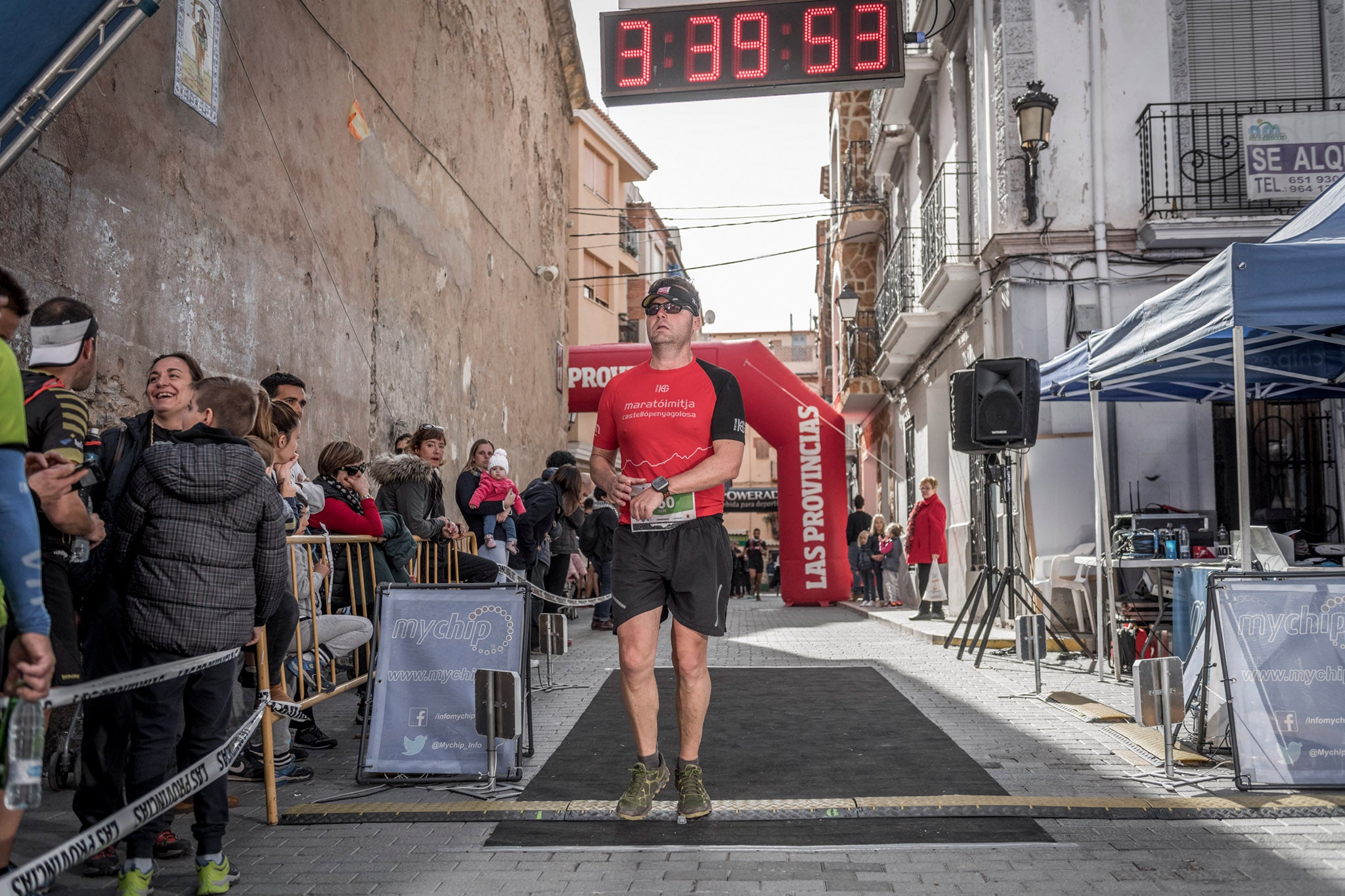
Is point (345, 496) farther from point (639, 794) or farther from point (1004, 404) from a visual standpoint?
point (1004, 404)

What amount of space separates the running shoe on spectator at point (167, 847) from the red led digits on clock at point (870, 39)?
325 inches

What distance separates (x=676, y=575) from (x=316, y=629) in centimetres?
200

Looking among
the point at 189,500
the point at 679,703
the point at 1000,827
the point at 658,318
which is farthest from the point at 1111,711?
the point at 189,500

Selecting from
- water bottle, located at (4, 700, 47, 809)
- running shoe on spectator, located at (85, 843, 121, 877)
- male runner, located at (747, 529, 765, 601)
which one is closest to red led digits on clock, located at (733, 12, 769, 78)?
running shoe on spectator, located at (85, 843, 121, 877)

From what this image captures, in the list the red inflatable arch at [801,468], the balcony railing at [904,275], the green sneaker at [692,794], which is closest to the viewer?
the green sneaker at [692,794]

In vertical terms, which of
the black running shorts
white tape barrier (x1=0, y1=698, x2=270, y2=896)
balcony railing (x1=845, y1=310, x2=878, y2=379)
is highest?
balcony railing (x1=845, y1=310, x2=878, y2=379)

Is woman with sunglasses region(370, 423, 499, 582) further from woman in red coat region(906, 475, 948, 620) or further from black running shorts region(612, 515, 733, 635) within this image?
woman in red coat region(906, 475, 948, 620)

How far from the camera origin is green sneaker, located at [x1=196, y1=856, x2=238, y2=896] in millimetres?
3760

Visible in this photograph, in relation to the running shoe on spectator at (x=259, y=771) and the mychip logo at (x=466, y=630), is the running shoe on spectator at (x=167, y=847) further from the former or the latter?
the mychip logo at (x=466, y=630)

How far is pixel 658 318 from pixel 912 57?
13.3 meters

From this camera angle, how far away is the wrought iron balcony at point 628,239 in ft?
132

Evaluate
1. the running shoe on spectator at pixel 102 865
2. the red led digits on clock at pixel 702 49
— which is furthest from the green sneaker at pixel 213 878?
the red led digits on clock at pixel 702 49

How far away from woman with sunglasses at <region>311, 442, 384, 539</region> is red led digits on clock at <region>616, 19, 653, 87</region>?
494 cm

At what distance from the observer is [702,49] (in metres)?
10.4
